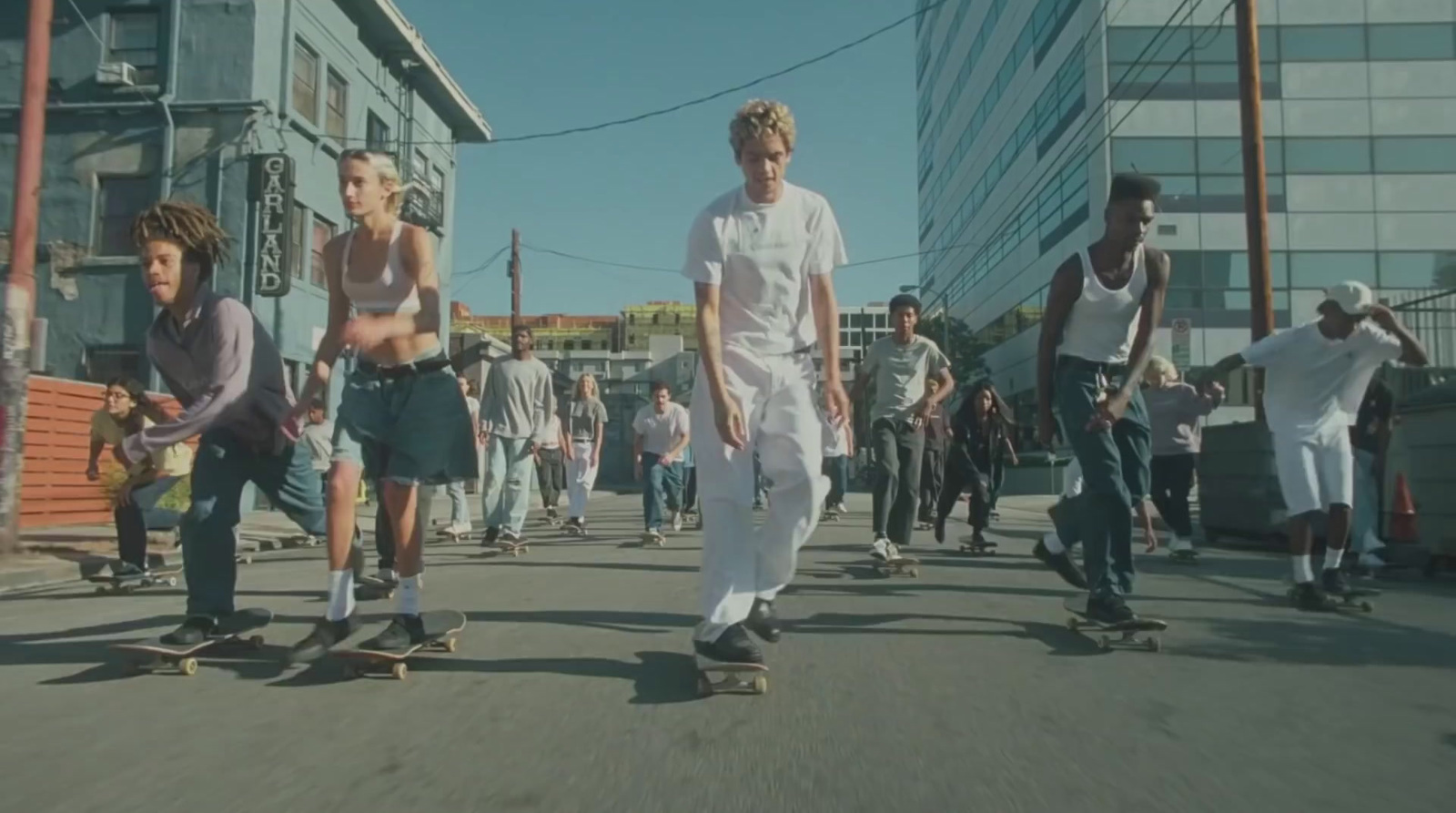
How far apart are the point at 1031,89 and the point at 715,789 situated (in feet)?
147

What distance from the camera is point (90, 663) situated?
4.45m

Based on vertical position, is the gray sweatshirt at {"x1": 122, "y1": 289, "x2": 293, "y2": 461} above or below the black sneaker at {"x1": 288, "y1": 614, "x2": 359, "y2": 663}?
above

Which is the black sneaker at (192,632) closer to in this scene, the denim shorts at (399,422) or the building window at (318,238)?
the denim shorts at (399,422)

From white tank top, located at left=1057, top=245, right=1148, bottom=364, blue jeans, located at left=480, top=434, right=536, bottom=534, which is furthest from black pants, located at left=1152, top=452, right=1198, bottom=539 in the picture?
blue jeans, located at left=480, top=434, right=536, bottom=534

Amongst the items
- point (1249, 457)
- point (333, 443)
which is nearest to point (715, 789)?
point (333, 443)

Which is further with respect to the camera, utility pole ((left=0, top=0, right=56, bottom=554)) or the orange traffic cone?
utility pole ((left=0, top=0, right=56, bottom=554))

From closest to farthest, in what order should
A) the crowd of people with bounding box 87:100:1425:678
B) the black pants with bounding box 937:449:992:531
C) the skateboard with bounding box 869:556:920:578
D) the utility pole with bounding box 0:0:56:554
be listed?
the crowd of people with bounding box 87:100:1425:678 < the skateboard with bounding box 869:556:920:578 < the utility pole with bounding box 0:0:56:554 < the black pants with bounding box 937:449:992:531

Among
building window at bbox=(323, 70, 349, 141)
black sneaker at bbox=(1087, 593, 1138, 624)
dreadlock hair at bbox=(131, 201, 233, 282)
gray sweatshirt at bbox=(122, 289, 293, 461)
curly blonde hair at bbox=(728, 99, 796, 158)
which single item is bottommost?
black sneaker at bbox=(1087, 593, 1138, 624)

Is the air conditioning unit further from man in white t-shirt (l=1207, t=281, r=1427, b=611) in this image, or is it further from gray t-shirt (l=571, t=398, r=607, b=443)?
man in white t-shirt (l=1207, t=281, r=1427, b=611)

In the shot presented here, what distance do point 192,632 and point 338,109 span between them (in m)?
21.6

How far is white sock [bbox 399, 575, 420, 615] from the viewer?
4.37m

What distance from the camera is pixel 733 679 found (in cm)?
381

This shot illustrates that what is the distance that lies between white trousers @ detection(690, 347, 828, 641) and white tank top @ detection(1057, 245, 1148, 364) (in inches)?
56.8

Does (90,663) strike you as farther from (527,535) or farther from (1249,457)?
(1249,457)
